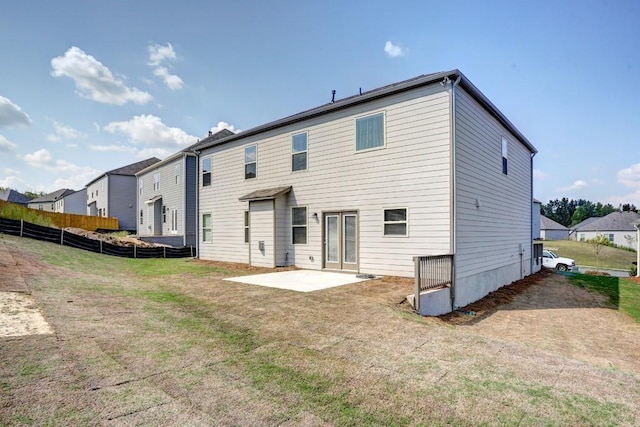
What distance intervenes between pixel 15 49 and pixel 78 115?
3772 millimetres

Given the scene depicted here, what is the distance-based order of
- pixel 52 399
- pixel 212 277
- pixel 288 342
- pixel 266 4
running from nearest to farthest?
pixel 52 399, pixel 288 342, pixel 212 277, pixel 266 4

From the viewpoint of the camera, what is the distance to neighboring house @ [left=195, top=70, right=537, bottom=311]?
30.0 feet

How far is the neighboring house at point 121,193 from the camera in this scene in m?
34.3

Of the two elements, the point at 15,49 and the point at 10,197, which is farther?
the point at 10,197

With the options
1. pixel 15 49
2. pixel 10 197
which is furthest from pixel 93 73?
pixel 10 197

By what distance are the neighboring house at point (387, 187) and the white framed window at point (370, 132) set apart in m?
0.03

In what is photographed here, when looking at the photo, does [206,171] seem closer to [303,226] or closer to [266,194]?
[266,194]

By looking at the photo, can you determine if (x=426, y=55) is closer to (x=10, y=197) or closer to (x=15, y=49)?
(x=15, y=49)

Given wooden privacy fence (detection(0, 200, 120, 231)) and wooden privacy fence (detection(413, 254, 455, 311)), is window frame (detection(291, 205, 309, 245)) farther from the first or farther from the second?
wooden privacy fence (detection(0, 200, 120, 231))

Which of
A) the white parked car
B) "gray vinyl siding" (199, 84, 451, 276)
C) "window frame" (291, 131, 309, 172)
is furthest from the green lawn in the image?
"window frame" (291, 131, 309, 172)

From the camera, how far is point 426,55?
12.2 meters

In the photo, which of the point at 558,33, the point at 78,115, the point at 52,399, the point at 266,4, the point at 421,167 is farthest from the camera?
the point at 78,115

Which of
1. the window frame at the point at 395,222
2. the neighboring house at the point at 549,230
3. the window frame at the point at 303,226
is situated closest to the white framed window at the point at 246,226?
the window frame at the point at 303,226

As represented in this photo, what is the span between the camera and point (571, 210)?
103m
